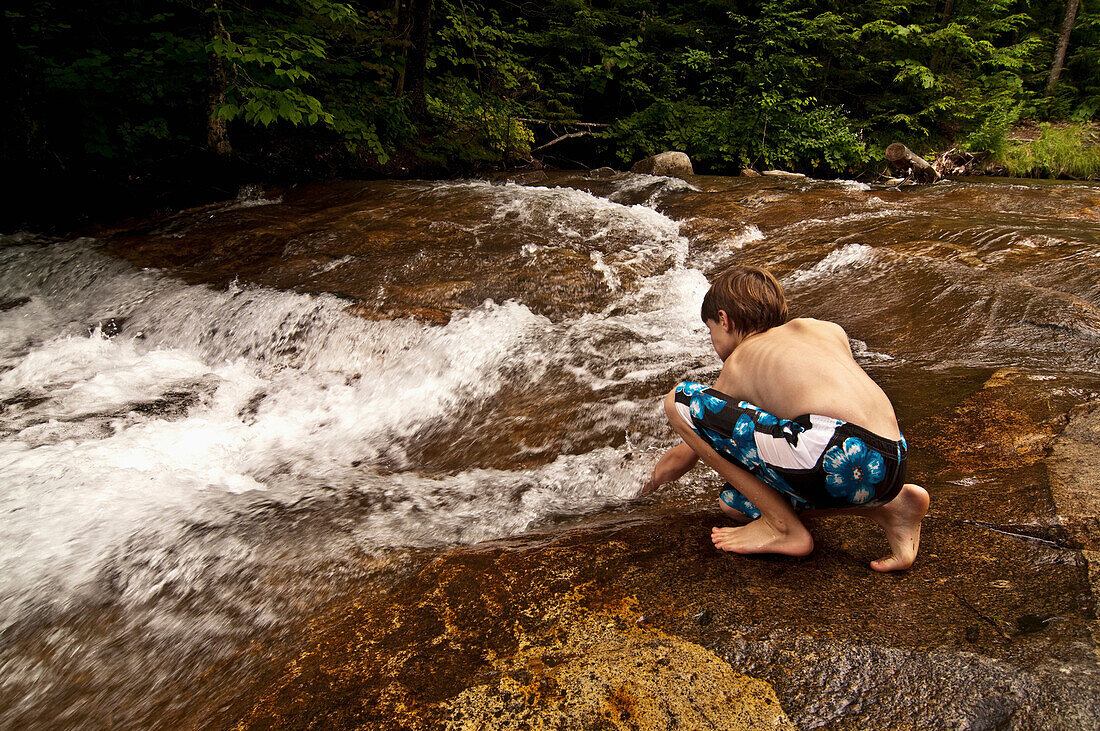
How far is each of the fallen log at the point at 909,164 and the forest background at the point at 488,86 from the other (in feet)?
1.25

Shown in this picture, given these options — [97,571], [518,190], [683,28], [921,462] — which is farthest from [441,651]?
[683,28]

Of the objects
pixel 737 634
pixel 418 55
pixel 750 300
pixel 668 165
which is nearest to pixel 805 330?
pixel 750 300

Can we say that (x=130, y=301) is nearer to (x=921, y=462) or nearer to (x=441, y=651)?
(x=441, y=651)

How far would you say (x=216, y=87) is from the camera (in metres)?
6.65

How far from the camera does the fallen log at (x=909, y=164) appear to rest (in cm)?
1011

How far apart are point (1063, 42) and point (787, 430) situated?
2035 cm

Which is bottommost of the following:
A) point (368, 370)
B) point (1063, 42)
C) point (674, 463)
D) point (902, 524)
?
point (368, 370)

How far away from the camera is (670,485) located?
106 inches

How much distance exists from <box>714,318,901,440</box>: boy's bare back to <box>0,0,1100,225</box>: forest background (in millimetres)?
4866

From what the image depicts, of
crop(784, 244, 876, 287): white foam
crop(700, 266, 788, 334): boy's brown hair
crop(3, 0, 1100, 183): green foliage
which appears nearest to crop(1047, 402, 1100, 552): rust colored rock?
crop(700, 266, 788, 334): boy's brown hair

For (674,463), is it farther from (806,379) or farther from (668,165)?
(668,165)

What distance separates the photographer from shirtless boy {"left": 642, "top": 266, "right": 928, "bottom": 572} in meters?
1.71

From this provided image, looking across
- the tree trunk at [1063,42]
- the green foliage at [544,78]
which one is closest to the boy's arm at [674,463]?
the green foliage at [544,78]

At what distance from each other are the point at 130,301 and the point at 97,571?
4046 millimetres
